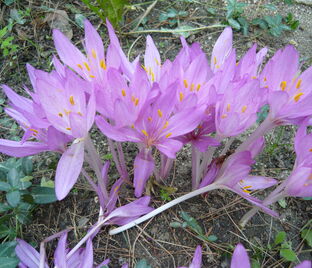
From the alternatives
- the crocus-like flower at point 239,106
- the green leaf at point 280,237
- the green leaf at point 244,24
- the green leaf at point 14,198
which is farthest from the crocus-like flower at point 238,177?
the green leaf at point 244,24

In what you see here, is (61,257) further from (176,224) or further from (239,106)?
(239,106)

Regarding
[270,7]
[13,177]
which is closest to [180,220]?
[13,177]

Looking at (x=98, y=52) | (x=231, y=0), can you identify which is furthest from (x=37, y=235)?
(x=231, y=0)

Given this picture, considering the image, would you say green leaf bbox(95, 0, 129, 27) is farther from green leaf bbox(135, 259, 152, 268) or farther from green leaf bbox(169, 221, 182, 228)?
green leaf bbox(135, 259, 152, 268)

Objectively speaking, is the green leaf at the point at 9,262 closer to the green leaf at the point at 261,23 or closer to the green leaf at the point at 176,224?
the green leaf at the point at 176,224

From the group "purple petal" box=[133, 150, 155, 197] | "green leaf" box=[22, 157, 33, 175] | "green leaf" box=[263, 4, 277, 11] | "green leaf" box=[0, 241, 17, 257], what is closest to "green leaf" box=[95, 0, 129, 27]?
"green leaf" box=[263, 4, 277, 11]

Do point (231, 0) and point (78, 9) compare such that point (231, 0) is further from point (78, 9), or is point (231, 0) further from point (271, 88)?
point (271, 88)
